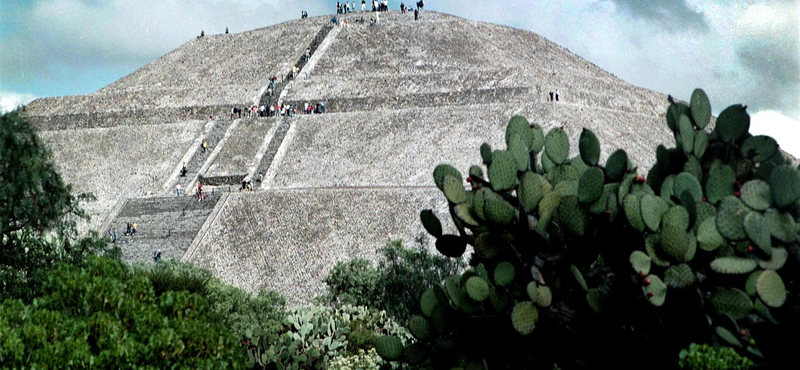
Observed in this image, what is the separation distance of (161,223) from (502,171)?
93.2ft

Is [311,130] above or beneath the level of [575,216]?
beneath

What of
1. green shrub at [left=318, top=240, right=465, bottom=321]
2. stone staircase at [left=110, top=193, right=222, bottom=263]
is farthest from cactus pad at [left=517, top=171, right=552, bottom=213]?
stone staircase at [left=110, top=193, right=222, bottom=263]

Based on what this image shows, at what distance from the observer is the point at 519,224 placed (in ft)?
46.9

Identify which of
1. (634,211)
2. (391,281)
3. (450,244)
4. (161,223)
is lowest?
(161,223)

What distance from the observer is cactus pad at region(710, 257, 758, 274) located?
38.1 feet

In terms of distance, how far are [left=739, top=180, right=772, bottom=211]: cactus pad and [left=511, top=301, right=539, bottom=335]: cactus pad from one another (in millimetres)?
3512

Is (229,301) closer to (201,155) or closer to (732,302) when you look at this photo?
(732,302)

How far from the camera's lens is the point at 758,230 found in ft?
36.2

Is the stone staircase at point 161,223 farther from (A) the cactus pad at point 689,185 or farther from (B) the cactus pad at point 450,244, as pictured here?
(A) the cactus pad at point 689,185

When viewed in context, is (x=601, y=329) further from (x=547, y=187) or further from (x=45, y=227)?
(x=45, y=227)

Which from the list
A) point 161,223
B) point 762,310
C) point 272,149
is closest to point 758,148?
point 762,310

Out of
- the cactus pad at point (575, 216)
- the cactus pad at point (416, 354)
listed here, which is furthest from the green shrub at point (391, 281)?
the cactus pad at point (575, 216)

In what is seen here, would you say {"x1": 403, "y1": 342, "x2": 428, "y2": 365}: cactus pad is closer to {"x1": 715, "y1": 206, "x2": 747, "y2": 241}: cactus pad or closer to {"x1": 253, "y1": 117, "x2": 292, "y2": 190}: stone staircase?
{"x1": 715, "y1": 206, "x2": 747, "y2": 241}: cactus pad

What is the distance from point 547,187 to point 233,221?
25.6m
